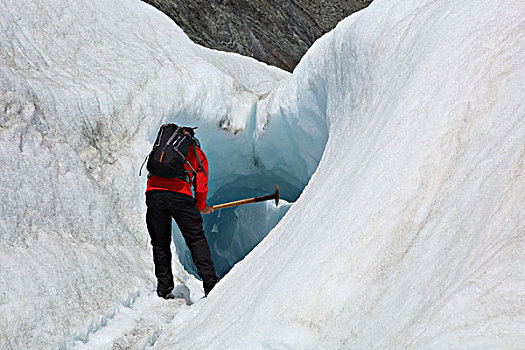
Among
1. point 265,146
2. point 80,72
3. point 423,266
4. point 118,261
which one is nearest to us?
point 423,266

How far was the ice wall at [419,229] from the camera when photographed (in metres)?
1.39

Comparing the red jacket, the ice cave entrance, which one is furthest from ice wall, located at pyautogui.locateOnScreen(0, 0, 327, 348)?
the red jacket

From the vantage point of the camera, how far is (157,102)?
5.14 m

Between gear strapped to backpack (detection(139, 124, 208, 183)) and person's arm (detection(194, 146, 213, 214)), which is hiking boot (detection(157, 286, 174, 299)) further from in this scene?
gear strapped to backpack (detection(139, 124, 208, 183))

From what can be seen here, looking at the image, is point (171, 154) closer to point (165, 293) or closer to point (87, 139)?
point (165, 293)

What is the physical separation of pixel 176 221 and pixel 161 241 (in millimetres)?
202

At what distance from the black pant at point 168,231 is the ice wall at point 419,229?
237 mm

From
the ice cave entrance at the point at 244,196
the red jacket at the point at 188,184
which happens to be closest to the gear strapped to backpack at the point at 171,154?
the red jacket at the point at 188,184

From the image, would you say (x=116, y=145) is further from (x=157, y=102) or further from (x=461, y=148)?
(x=461, y=148)

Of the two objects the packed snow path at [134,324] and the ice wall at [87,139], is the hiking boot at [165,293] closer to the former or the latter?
the packed snow path at [134,324]

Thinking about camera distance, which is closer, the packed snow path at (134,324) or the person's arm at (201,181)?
the packed snow path at (134,324)

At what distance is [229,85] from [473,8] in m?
4.18

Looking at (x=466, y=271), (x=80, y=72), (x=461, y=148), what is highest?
(x=461, y=148)

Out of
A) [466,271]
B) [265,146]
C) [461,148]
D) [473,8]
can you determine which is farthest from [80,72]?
[466,271]
